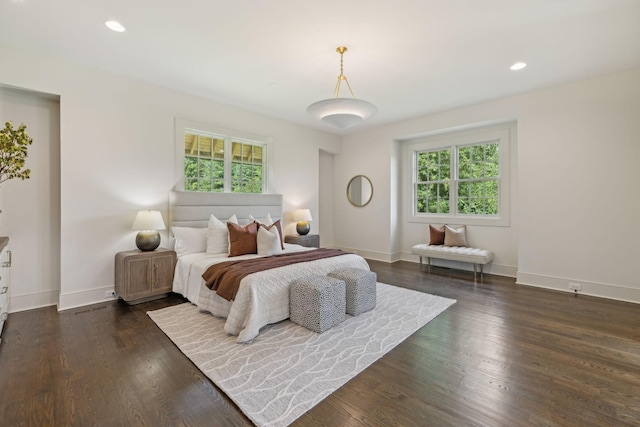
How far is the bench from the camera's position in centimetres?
478

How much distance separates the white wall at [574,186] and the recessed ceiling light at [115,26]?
16.2 ft

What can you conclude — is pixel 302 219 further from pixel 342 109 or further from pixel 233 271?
pixel 342 109

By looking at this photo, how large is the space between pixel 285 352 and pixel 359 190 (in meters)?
4.83

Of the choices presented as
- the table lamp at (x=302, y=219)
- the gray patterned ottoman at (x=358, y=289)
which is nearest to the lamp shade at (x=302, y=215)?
the table lamp at (x=302, y=219)

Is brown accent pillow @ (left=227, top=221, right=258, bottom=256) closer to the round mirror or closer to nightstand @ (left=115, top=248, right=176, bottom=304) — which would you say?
nightstand @ (left=115, top=248, right=176, bottom=304)

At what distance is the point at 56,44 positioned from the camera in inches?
119

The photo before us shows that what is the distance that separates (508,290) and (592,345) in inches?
64.6

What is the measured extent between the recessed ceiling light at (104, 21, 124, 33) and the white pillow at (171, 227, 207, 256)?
2319 millimetres

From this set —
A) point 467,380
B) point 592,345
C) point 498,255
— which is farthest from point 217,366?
point 498,255

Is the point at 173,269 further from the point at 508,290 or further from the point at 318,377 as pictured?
the point at 508,290

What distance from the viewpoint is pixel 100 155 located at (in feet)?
11.8

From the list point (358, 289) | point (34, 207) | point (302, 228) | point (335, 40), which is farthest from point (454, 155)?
point (34, 207)

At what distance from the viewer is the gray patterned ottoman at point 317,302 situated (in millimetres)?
2723

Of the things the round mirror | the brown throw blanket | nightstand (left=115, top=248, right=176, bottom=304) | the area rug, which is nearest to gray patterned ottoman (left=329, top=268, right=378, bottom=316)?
the area rug
